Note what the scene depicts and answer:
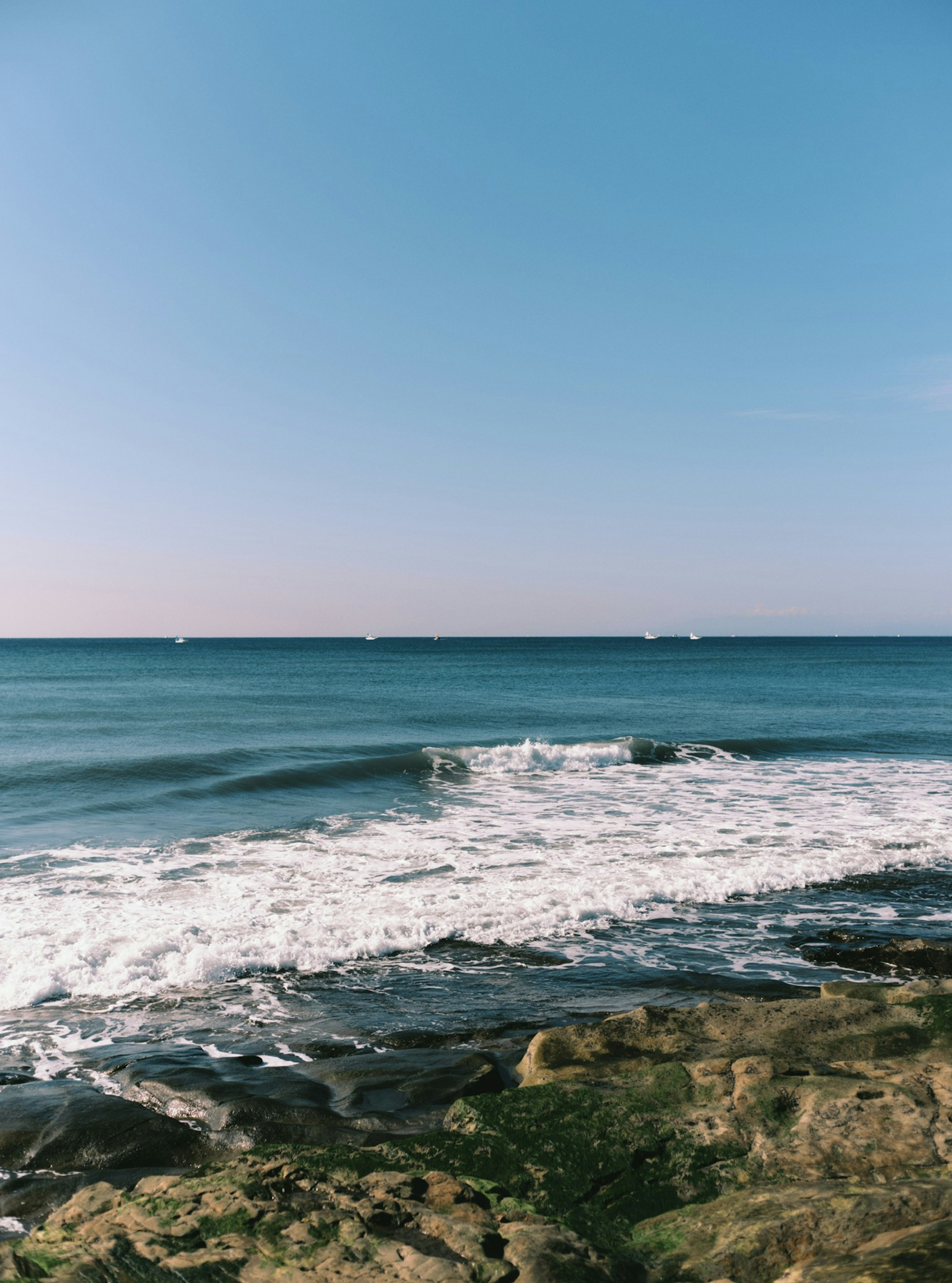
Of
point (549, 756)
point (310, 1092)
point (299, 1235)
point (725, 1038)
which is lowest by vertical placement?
point (549, 756)

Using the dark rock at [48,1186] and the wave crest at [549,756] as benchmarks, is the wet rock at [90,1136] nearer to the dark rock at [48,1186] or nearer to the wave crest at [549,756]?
the dark rock at [48,1186]

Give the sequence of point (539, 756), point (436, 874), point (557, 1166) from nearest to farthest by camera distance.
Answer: point (557, 1166), point (436, 874), point (539, 756)

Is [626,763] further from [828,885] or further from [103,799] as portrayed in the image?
[103,799]

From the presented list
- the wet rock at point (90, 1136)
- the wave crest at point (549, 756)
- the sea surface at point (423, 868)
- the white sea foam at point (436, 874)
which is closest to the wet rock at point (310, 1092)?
the wet rock at point (90, 1136)

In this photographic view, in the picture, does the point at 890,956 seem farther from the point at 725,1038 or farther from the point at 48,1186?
the point at 48,1186

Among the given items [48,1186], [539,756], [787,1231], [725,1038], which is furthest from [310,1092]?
[539,756]

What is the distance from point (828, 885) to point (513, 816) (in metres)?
6.88

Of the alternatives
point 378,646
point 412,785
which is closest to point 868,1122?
point 412,785

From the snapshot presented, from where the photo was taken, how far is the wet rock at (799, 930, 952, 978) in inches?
323

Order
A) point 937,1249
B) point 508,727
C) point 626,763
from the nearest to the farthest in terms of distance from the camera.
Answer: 1. point 937,1249
2. point 626,763
3. point 508,727

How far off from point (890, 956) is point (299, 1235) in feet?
24.9

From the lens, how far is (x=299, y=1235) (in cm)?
332

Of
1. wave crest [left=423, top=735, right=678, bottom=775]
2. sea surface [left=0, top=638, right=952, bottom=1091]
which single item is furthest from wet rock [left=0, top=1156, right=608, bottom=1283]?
wave crest [left=423, top=735, right=678, bottom=775]

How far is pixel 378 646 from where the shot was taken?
13750 cm
